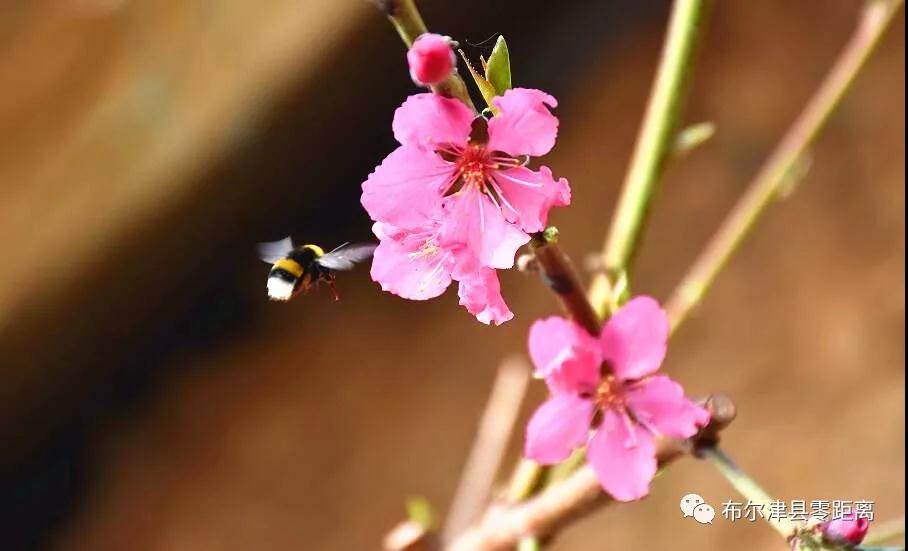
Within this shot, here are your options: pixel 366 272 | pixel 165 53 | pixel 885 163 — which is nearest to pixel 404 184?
pixel 165 53

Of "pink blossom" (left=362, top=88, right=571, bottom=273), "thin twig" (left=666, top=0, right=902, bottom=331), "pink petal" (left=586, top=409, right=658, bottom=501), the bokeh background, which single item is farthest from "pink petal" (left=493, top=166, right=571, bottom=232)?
the bokeh background

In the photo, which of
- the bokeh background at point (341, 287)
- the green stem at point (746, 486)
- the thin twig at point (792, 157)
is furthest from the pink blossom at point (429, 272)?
the bokeh background at point (341, 287)

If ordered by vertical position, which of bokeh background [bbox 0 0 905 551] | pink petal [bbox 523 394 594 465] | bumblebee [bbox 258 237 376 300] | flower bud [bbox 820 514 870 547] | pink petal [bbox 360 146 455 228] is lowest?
bokeh background [bbox 0 0 905 551]

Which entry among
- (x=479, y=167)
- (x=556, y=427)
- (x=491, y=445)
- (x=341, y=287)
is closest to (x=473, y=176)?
(x=479, y=167)

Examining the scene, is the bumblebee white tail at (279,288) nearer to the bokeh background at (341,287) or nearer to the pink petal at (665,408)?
the pink petal at (665,408)

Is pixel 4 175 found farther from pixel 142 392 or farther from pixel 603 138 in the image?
pixel 603 138

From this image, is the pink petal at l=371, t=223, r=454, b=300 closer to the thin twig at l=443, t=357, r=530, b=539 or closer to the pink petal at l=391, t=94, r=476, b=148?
the pink petal at l=391, t=94, r=476, b=148

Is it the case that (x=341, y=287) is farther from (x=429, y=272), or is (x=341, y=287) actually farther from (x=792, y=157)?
(x=429, y=272)
